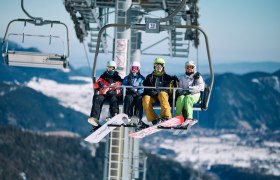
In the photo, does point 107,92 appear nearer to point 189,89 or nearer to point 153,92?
point 153,92

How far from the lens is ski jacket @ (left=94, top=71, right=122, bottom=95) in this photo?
19.8 m

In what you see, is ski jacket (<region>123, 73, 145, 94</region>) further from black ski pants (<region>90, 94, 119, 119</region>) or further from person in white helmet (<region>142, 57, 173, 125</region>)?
black ski pants (<region>90, 94, 119, 119</region>)

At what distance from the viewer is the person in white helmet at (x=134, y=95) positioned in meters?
19.6

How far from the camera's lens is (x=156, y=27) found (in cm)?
1753

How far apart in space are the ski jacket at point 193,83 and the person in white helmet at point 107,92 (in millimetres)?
1527

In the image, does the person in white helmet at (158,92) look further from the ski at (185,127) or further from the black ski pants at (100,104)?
the black ski pants at (100,104)

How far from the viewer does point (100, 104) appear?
65.0 ft

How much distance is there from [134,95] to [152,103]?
0.56 meters

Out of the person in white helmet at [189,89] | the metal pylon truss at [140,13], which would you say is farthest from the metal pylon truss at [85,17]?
the person in white helmet at [189,89]

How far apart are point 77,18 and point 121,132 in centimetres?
581

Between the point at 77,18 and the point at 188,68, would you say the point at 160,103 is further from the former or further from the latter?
the point at 77,18

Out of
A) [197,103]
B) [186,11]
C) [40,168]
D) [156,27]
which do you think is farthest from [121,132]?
[40,168]

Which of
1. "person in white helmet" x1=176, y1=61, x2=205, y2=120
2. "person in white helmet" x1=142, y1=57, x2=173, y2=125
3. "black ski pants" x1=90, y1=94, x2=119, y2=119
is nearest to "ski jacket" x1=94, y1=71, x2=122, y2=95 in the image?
"black ski pants" x1=90, y1=94, x2=119, y2=119

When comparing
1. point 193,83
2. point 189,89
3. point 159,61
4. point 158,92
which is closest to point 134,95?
point 158,92
